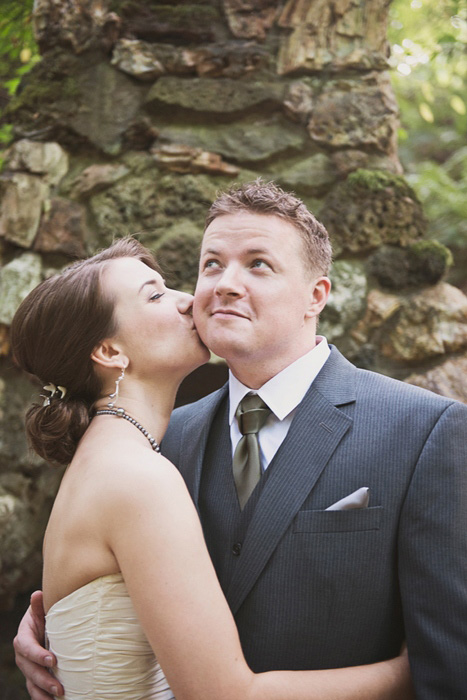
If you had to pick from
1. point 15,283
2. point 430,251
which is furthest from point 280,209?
point 15,283

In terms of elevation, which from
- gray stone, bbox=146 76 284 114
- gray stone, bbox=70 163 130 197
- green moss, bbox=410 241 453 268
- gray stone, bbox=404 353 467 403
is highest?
gray stone, bbox=146 76 284 114

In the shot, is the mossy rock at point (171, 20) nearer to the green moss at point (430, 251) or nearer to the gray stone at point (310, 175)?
the gray stone at point (310, 175)

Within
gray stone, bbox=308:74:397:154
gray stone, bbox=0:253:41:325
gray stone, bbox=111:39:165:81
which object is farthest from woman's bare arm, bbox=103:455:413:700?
gray stone, bbox=111:39:165:81

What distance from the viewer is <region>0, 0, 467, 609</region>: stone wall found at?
3.24m

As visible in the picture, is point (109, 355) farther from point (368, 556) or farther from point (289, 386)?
point (368, 556)

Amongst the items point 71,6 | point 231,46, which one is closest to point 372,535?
point 231,46

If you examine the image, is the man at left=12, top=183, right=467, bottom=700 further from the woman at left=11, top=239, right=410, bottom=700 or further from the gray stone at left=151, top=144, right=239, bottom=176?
the gray stone at left=151, top=144, right=239, bottom=176

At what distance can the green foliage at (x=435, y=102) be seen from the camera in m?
4.48

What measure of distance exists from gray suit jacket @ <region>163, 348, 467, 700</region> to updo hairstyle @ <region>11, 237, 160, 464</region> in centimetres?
64

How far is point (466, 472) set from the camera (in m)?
1.72

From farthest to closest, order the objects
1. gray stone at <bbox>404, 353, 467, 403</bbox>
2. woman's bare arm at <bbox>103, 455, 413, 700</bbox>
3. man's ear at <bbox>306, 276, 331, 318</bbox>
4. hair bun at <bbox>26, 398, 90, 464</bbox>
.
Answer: gray stone at <bbox>404, 353, 467, 403</bbox>, man's ear at <bbox>306, 276, 331, 318</bbox>, hair bun at <bbox>26, 398, 90, 464</bbox>, woman's bare arm at <bbox>103, 455, 413, 700</bbox>

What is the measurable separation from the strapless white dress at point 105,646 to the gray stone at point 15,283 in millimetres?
1804

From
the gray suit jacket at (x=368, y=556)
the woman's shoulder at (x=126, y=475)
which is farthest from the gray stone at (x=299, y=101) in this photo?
the woman's shoulder at (x=126, y=475)

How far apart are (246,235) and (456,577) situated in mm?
1109
